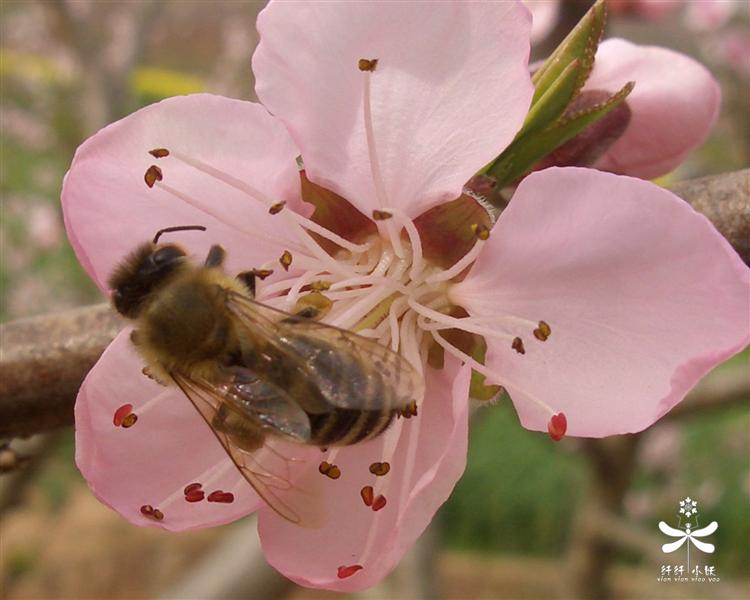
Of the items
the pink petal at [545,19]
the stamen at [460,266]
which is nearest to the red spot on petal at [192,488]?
the stamen at [460,266]

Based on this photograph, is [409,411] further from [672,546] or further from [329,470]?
[672,546]

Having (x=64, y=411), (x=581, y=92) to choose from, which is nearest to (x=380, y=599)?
(x=64, y=411)

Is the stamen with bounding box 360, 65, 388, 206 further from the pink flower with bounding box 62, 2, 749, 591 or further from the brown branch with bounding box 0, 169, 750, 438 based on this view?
the brown branch with bounding box 0, 169, 750, 438

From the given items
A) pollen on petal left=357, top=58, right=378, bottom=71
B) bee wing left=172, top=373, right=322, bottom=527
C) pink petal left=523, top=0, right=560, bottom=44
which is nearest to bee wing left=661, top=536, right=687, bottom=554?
pink petal left=523, top=0, right=560, bottom=44

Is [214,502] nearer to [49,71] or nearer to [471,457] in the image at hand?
[471,457]

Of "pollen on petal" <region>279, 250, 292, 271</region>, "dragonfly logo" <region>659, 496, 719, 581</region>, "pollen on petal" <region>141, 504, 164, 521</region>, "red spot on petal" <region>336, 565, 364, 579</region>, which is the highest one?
"pollen on petal" <region>279, 250, 292, 271</region>

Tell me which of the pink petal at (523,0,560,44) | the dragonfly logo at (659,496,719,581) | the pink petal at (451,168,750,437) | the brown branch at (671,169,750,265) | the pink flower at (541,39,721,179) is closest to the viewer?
the pink petal at (451,168,750,437)

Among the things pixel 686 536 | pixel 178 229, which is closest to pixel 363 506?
pixel 178 229
